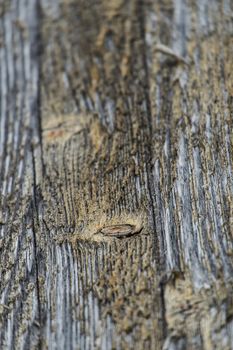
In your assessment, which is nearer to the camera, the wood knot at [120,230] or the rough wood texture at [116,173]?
the rough wood texture at [116,173]

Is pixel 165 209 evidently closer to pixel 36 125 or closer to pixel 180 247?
pixel 180 247

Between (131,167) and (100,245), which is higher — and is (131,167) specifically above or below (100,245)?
above

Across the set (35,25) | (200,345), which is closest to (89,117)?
(35,25)

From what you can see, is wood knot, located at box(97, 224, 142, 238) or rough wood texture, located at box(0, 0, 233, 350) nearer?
rough wood texture, located at box(0, 0, 233, 350)

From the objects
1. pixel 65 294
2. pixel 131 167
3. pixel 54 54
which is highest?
pixel 54 54

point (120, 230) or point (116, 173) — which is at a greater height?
point (116, 173)
